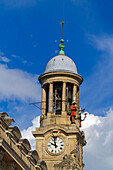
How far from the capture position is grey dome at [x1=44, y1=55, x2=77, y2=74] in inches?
2837

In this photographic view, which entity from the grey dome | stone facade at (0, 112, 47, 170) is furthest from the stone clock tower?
A: stone facade at (0, 112, 47, 170)

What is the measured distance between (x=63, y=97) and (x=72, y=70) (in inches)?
191

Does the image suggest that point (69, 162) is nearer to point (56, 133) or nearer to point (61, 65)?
point (56, 133)

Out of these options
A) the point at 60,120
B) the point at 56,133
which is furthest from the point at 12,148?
the point at 60,120

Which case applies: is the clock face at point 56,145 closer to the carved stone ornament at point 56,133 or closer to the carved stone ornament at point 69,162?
the carved stone ornament at point 56,133

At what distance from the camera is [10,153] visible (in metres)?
39.8

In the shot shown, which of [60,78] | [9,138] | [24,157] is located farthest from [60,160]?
[9,138]

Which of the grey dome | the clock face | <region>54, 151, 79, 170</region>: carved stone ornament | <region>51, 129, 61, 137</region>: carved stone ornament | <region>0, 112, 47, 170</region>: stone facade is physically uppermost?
the grey dome

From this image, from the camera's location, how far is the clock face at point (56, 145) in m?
67.6

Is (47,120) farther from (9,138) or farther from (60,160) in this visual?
(9,138)

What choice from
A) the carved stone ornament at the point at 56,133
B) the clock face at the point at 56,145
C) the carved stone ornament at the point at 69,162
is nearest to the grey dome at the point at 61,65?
the carved stone ornament at the point at 56,133

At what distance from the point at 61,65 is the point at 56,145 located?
1256 cm

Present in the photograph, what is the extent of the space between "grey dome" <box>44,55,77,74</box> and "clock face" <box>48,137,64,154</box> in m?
10.6

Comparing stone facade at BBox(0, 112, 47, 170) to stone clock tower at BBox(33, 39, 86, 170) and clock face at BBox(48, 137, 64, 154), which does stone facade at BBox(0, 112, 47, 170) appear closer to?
stone clock tower at BBox(33, 39, 86, 170)
